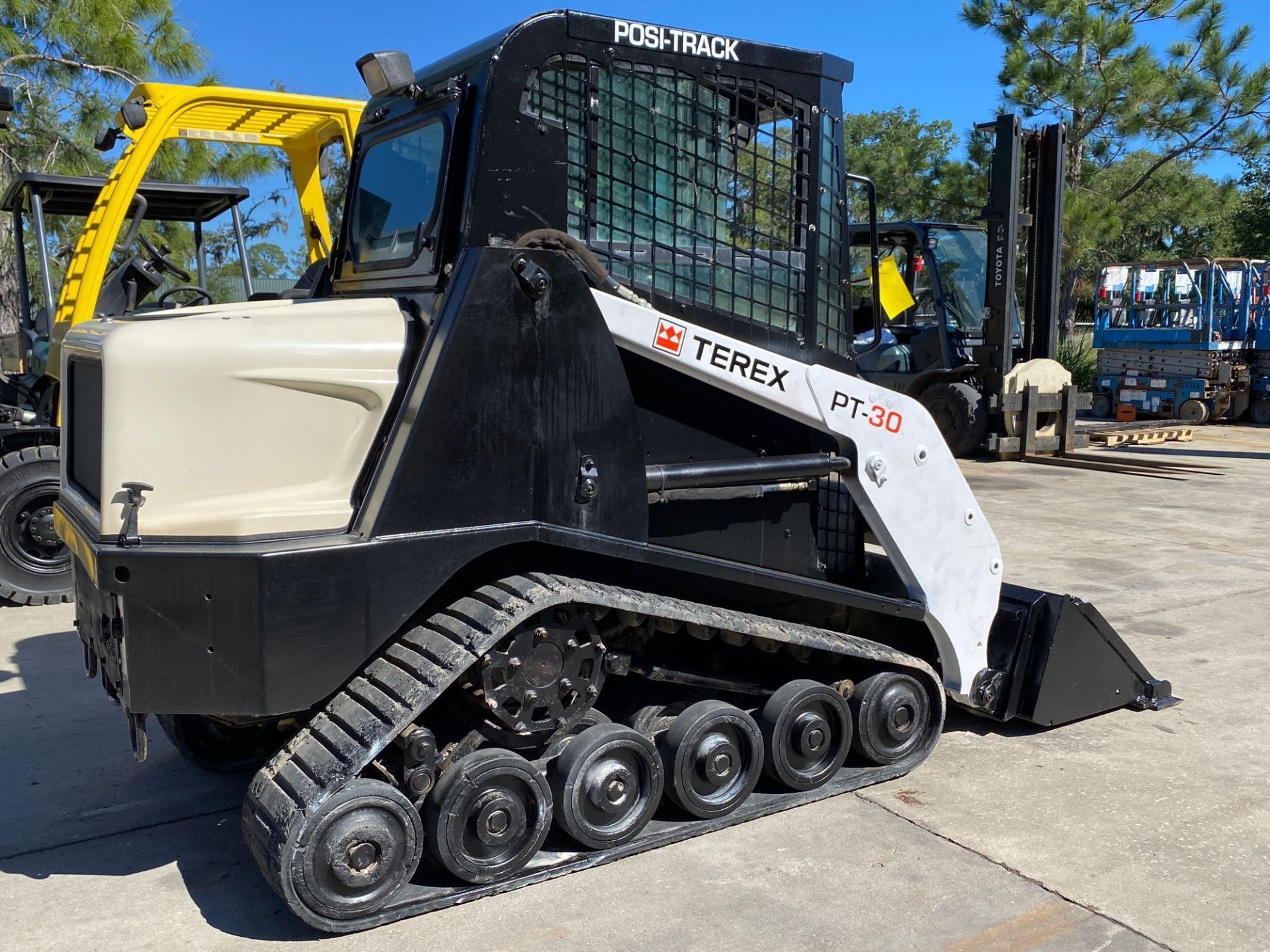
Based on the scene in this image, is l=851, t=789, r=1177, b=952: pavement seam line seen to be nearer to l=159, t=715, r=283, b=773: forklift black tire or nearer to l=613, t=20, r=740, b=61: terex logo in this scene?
l=159, t=715, r=283, b=773: forklift black tire

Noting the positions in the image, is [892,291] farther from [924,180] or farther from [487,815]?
[924,180]

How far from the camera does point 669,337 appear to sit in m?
3.54

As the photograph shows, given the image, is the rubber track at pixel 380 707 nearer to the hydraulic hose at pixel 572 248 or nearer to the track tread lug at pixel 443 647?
the track tread lug at pixel 443 647

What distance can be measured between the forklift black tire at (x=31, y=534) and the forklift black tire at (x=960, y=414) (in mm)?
9552

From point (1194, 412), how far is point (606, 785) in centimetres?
1809

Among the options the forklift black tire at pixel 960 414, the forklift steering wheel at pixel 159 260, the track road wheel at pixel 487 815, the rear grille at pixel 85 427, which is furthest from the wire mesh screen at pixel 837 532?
the forklift black tire at pixel 960 414

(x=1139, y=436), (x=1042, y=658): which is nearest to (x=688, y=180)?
(x=1042, y=658)

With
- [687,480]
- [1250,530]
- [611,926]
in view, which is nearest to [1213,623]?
[1250,530]

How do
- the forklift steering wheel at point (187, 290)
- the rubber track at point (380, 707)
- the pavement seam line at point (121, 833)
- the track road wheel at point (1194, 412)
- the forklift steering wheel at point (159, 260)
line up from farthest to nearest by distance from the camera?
1. the track road wheel at point (1194, 412)
2. the forklift steering wheel at point (159, 260)
3. the forklift steering wheel at point (187, 290)
4. the pavement seam line at point (121, 833)
5. the rubber track at point (380, 707)

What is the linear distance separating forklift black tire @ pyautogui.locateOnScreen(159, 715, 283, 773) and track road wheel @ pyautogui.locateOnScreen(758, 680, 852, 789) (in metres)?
1.86

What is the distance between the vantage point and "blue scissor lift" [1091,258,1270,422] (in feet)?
61.6

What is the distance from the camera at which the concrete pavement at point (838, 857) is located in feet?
10.5

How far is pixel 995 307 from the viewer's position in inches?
507

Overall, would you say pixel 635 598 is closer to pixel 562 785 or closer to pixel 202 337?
pixel 562 785
